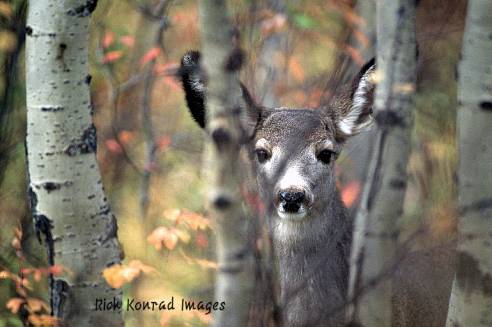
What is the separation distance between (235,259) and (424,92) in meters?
7.22

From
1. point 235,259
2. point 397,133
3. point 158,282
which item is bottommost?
point 158,282

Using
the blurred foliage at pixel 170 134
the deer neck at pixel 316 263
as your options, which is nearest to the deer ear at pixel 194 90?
the blurred foliage at pixel 170 134

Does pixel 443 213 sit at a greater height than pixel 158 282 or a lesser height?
greater

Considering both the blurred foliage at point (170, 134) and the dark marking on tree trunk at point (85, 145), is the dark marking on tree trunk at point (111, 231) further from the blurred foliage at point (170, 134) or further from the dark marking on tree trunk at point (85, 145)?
the dark marking on tree trunk at point (85, 145)

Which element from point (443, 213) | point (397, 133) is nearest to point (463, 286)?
point (397, 133)

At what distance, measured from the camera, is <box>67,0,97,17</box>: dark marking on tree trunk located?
4.45 metres

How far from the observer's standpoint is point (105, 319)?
4746 mm

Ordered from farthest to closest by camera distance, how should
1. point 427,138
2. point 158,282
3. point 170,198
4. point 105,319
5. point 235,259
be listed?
point 427,138
point 170,198
point 158,282
point 105,319
point 235,259

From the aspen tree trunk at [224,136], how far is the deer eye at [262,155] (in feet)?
8.71

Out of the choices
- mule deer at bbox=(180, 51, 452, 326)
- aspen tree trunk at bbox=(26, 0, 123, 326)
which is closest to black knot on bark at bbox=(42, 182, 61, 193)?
aspen tree trunk at bbox=(26, 0, 123, 326)

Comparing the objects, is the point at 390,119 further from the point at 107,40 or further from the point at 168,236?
the point at 107,40

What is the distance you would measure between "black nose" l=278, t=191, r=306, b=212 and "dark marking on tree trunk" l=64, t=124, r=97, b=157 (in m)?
1.22

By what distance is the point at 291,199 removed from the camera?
201 inches

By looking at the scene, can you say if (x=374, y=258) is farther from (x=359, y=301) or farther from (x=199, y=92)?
(x=199, y=92)
